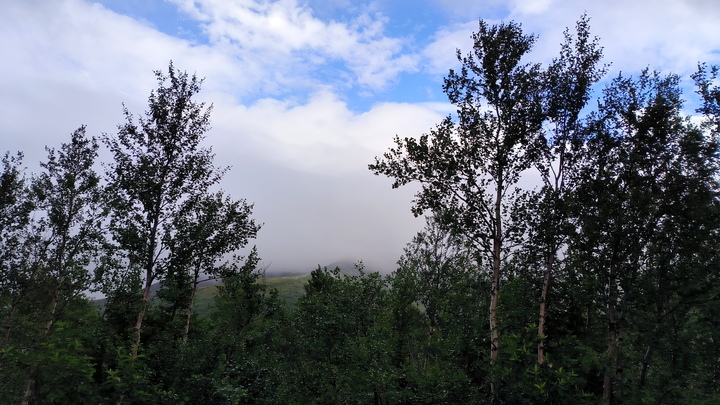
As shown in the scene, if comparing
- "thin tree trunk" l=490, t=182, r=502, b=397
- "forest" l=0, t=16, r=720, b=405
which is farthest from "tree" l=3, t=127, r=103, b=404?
"thin tree trunk" l=490, t=182, r=502, b=397

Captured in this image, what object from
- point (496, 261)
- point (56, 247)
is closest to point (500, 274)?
point (496, 261)

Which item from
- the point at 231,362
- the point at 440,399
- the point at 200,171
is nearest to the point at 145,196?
the point at 200,171

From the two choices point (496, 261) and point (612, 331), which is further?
point (612, 331)

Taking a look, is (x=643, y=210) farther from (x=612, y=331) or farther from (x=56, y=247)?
(x=56, y=247)

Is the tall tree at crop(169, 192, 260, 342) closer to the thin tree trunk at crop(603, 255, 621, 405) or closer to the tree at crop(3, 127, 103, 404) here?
the tree at crop(3, 127, 103, 404)

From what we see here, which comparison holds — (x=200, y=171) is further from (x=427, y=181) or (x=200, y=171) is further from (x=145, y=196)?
(x=427, y=181)

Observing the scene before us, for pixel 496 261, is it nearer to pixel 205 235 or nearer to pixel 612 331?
pixel 612 331

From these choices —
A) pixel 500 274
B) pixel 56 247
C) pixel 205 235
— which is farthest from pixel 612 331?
pixel 56 247

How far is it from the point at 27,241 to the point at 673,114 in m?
43.2

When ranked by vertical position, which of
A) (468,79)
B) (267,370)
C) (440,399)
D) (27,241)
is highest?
(468,79)

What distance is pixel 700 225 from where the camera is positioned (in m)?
15.0

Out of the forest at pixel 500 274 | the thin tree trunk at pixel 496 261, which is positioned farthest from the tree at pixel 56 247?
the thin tree trunk at pixel 496 261

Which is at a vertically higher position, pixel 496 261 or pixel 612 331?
pixel 496 261

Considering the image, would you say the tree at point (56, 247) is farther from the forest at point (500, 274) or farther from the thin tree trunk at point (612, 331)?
the thin tree trunk at point (612, 331)
